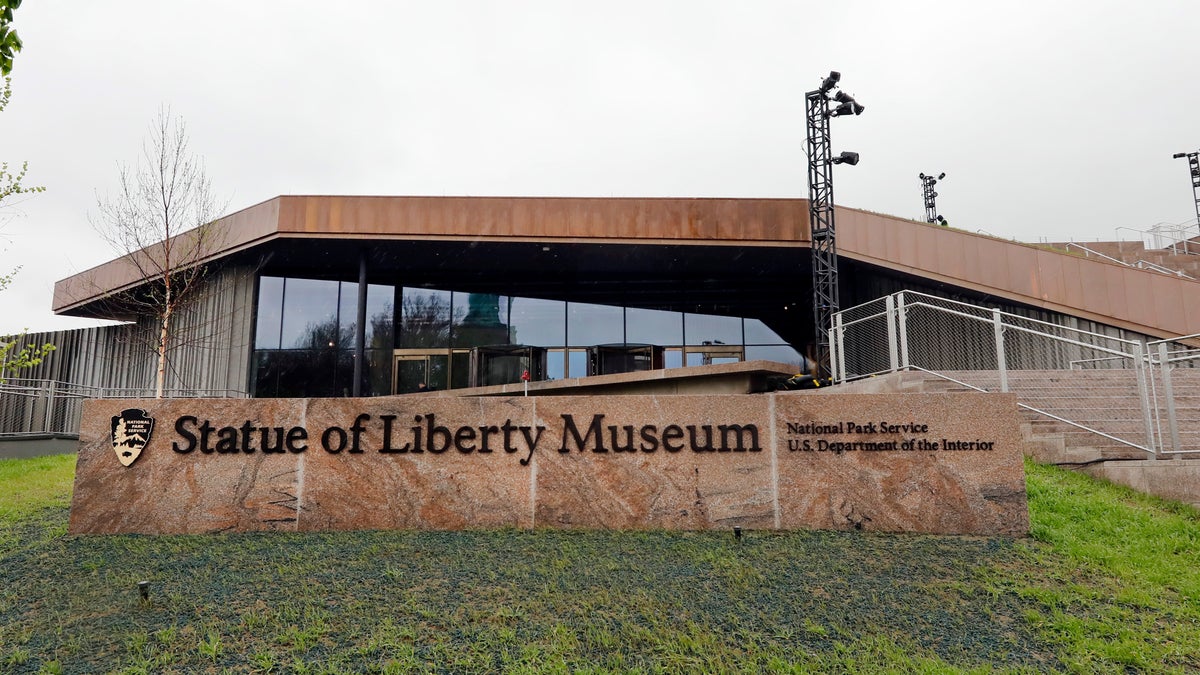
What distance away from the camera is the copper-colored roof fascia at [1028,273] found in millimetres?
15875

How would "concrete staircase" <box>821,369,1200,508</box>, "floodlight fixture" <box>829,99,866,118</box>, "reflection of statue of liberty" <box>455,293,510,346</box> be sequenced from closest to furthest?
"concrete staircase" <box>821,369,1200,508</box>
"floodlight fixture" <box>829,99,866,118</box>
"reflection of statue of liberty" <box>455,293,510,346</box>

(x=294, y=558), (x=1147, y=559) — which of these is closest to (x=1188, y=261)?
(x=1147, y=559)

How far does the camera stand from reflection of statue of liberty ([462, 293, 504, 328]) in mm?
22547

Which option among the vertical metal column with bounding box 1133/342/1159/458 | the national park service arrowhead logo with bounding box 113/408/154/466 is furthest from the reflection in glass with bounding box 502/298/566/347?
the vertical metal column with bounding box 1133/342/1159/458

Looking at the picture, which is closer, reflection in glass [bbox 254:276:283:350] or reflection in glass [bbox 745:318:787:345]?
reflection in glass [bbox 254:276:283:350]

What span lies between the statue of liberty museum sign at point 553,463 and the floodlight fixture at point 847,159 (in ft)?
37.2

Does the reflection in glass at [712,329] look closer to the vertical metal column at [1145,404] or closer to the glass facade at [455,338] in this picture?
the glass facade at [455,338]

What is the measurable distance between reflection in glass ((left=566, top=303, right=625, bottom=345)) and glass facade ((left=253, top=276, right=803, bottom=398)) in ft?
0.11

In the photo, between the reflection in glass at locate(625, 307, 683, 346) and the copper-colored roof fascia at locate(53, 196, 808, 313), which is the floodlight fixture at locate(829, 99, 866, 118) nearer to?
the copper-colored roof fascia at locate(53, 196, 808, 313)

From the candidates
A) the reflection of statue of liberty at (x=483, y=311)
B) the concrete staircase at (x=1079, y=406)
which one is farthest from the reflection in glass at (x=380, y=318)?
the concrete staircase at (x=1079, y=406)

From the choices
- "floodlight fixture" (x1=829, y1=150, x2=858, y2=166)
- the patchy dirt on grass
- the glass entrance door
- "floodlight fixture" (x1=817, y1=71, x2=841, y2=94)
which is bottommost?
the patchy dirt on grass

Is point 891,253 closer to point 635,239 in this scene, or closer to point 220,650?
point 635,239

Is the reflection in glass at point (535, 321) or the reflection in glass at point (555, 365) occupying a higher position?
the reflection in glass at point (535, 321)

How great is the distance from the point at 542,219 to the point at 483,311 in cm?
507
